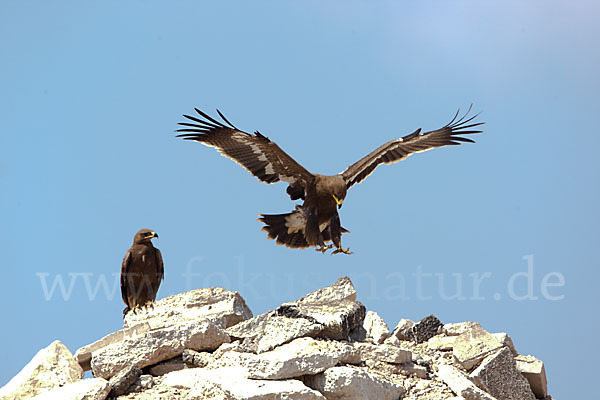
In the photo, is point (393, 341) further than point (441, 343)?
No

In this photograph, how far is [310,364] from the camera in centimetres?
643

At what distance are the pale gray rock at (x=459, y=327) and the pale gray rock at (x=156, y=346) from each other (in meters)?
3.25

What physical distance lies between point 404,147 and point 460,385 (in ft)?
16.1

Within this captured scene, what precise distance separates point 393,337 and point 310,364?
2.37 metres

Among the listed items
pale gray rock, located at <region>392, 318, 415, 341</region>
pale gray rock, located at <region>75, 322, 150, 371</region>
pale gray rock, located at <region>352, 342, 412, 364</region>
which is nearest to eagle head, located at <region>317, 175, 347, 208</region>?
pale gray rock, located at <region>392, 318, 415, 341</region>

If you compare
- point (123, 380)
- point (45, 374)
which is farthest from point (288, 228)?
point (45, 374)

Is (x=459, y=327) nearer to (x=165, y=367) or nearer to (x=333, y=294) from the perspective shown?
(x=333, y=294)

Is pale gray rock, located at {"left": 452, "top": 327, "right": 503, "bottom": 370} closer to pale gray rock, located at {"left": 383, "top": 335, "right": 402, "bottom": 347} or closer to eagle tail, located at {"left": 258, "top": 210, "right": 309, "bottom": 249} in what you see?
pale gray rock, located at {"left": 383, "top": 335, "right": 402, "bottom": 347}

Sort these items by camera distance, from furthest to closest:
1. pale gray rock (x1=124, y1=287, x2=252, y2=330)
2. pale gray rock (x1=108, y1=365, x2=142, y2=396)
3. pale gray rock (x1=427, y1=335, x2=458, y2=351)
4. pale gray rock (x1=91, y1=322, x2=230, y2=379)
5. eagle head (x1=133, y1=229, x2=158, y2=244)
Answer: eagle head (x1=133, y1=229, x2=158, y2=244), pale gray rock (x1=427, y1=335, x2=458, y2=351), pale gray rock (x1=124, y1=287, x2=252, y2=330), pale gray rock (x1=91, y1=322, x2=230, y2=379), pale gray rock (x1=108, y1=365, x2=142, y2=396)

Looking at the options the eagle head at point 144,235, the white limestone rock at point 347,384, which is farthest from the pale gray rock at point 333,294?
the eagle head at point 144,235

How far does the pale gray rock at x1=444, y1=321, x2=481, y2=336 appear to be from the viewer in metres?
8.82

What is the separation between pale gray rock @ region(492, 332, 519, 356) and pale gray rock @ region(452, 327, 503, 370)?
294 mm

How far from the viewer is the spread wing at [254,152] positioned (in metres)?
9.36

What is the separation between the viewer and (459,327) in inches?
352
